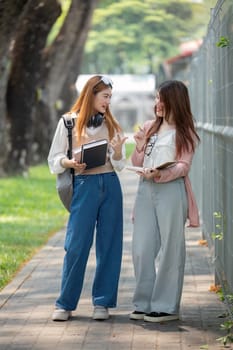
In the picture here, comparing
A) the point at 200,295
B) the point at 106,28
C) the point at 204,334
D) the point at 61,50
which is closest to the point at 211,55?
the point at 200,295

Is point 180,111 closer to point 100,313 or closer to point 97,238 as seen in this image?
point 97,238

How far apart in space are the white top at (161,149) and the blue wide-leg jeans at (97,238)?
33 cm

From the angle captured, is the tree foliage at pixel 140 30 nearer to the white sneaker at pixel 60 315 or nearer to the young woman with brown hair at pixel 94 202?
the young woman with brown hair at pixel 94 202

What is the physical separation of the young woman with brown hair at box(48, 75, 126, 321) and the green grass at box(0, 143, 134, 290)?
176cm

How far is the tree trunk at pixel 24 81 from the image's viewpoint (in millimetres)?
24625

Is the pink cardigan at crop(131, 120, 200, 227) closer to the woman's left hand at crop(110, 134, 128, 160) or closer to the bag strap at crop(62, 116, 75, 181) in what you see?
the woman's left hand at crop(110, 134, 128, 160)

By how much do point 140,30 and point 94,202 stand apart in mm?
57683

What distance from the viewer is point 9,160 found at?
1035 inches

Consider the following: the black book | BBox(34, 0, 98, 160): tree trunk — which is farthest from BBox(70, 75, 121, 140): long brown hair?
BBox(34, 0, 98, 160): tree trunk

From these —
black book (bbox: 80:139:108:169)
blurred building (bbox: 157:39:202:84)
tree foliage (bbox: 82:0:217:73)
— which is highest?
tree foliage (bbox: 82:0:217:73)

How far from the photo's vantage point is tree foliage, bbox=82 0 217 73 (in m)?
55.7

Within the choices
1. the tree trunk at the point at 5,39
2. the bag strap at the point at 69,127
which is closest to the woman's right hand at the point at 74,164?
the bag strap at the point at 69,127

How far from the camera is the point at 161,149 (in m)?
8.77

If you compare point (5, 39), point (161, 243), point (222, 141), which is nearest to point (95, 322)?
point (161, 243)
